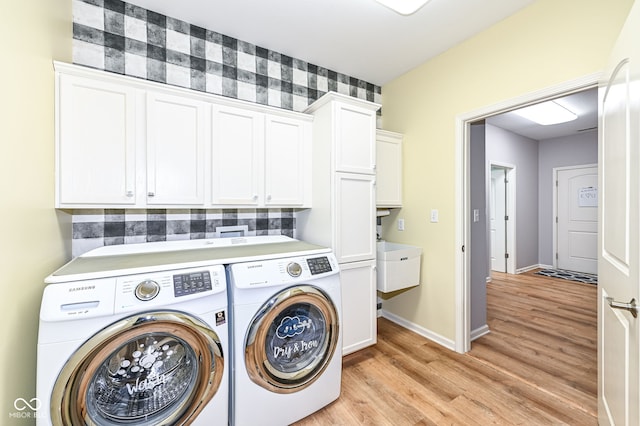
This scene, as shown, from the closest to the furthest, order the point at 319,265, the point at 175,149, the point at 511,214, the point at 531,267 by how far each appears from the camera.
→ the point at 319,265 < the point at 175,149 < the point at 511,214 < the point at 531,267

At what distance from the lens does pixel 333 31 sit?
2.13 m

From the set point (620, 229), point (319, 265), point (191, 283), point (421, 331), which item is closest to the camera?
point (620, 229)

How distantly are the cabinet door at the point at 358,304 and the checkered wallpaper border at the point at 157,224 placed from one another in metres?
0.79

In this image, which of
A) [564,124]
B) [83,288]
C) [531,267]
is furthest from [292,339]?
[531,267]

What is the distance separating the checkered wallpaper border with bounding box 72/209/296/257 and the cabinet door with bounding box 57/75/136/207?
291 millimetres

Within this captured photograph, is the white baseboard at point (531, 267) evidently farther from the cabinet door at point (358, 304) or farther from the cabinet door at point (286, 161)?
the cabinet door at point (286, 161)

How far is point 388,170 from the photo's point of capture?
2.74m

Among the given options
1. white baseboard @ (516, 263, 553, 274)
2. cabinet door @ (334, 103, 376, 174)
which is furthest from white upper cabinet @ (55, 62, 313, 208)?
white baseboard @ (516, 263, 553, 274)

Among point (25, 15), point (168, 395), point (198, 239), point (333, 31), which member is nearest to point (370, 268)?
point (198, 239)

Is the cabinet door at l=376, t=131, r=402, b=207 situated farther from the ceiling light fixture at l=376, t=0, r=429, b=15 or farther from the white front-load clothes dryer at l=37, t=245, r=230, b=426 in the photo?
the white front-load clothes dryer at l=37, t=245, r=230, b=426

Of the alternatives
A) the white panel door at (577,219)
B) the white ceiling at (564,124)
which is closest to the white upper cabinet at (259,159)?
the white ceiling at (564,124)

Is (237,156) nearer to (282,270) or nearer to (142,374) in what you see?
(282,270)

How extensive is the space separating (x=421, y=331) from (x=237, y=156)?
2.39 meters

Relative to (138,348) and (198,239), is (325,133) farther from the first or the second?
(138,348)
